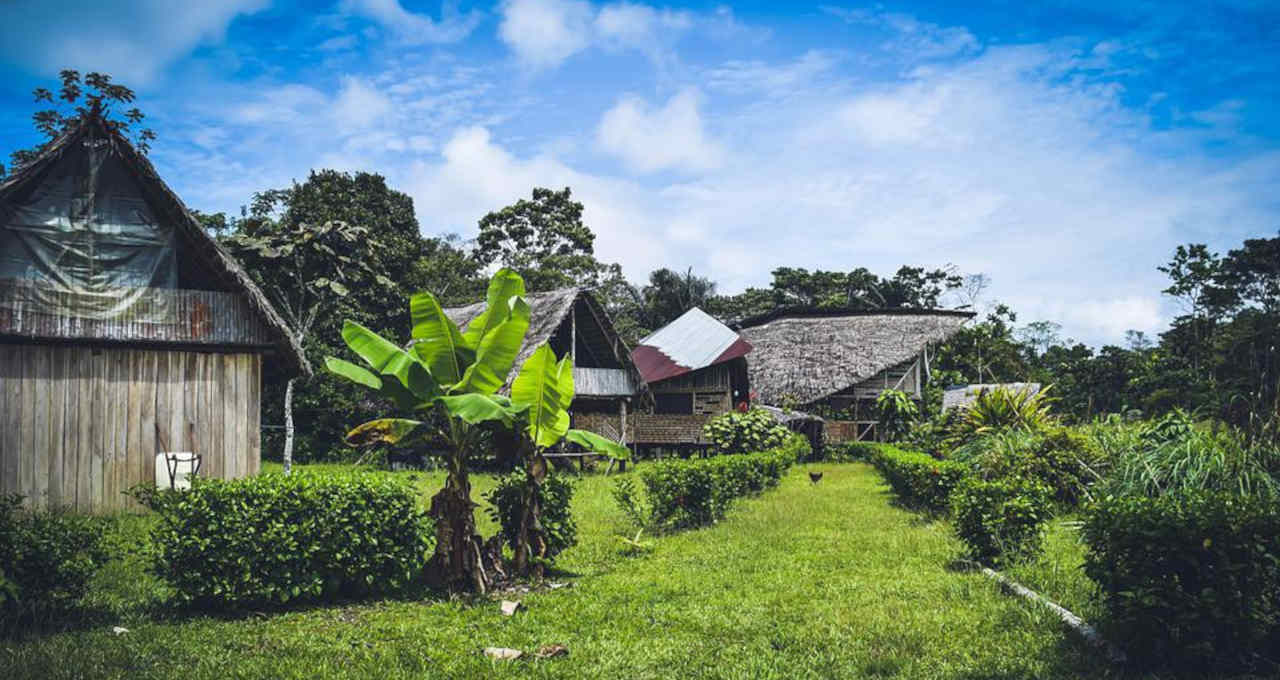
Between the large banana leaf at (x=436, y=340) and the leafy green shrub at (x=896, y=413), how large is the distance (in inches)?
882

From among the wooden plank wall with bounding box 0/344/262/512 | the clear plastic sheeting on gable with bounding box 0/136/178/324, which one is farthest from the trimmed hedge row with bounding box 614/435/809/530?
the clear plastic sheeting on gable with bounding box 0/136/178/324

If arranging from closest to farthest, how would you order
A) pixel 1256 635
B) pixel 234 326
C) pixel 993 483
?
→ pixel 1256 635, pixel 993 483, pixel 234 326

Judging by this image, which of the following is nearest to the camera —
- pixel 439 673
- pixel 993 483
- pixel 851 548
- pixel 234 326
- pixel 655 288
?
pixel 439 673

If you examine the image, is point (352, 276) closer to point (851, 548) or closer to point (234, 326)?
point (234, 326)

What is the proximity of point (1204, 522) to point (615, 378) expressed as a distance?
19916 mm

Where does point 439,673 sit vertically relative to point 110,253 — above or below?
below

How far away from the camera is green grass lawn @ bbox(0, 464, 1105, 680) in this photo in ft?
16.7

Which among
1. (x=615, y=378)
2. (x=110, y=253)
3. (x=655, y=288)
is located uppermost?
(x=655, y=288)

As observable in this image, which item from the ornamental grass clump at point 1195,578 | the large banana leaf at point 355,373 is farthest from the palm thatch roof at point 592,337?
the ornamental grass clump at point 1195,578

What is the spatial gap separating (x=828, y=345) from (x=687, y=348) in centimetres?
1113

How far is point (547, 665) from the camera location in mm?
5223

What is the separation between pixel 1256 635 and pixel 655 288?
4369cm

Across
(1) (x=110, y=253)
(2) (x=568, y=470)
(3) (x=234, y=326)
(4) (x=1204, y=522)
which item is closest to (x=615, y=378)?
(2) (x=568, y=470)

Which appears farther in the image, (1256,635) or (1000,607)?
(1000,607)
